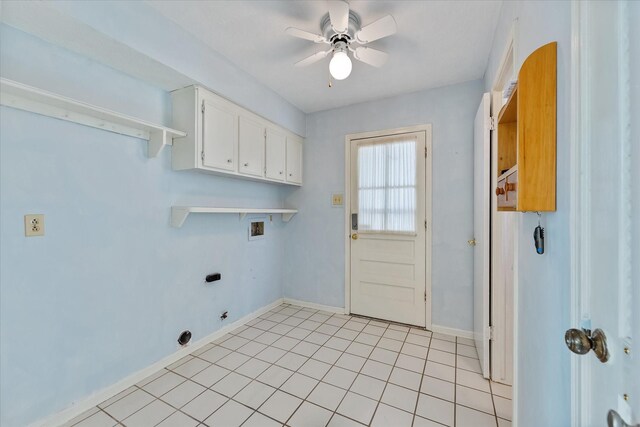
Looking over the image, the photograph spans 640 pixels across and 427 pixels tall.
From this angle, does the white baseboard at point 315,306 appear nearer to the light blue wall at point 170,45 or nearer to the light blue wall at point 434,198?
the light blue wall at point 434,198

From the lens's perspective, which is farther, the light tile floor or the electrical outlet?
the light tile floor

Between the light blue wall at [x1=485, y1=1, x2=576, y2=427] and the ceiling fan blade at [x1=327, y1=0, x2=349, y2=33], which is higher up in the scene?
the ceiling fan blade at [x1=327, y1=0, x2=349, y2=33]

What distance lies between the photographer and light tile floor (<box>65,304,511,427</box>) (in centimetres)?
159

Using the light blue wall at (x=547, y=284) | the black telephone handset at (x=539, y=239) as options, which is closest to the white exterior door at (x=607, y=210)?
the light blue wall at (x=547, y=284)

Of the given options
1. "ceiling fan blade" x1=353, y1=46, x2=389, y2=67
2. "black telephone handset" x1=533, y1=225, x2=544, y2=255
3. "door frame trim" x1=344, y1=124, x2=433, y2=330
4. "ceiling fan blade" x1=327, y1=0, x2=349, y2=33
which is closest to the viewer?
"black telephone handset" x1=533, y1=225, x2=544, y2=255

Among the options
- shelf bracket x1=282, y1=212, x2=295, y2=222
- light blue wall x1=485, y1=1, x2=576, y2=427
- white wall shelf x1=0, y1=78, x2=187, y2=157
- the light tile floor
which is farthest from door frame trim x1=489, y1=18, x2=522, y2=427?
shelf bracket x1=282, y1=212, x2=295, y2=222

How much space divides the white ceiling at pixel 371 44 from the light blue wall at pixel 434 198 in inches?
9.4

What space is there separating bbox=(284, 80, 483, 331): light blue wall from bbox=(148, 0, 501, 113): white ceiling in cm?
24

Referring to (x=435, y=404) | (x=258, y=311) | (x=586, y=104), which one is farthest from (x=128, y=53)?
(x=435, y=404)

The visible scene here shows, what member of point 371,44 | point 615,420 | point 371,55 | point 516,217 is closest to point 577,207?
point 615,420

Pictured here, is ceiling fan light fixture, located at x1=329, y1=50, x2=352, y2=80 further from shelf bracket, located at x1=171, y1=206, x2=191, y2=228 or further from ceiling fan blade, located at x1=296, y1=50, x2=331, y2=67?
shelf bracket, located at x1=171, y1=206, x2=191, y2=228

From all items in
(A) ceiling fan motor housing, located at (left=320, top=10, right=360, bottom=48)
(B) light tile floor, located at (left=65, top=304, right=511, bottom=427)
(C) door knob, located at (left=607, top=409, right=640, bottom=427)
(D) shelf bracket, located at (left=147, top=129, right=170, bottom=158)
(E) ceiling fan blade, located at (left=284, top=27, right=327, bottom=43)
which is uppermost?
(A) ceiling fan motor housing, located at (left=320, top=10, right=360, bottom=48)

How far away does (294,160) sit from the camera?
3.37 meters

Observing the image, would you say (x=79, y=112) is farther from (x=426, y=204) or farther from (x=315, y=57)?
(x=426, y=204)
